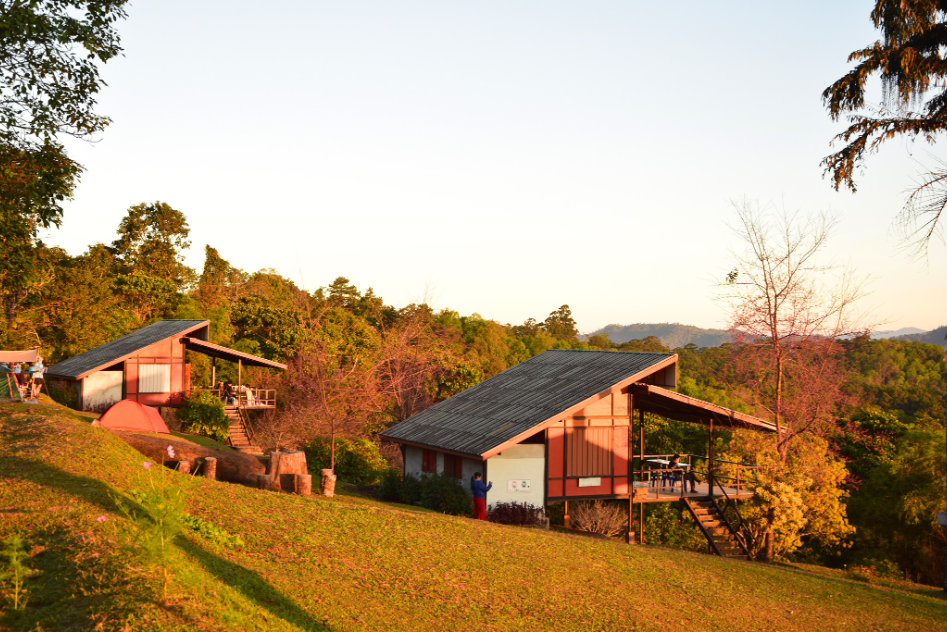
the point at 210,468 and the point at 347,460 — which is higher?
the point at 210,468

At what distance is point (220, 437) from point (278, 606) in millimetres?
27326

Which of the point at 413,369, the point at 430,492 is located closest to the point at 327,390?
the point at 413,369

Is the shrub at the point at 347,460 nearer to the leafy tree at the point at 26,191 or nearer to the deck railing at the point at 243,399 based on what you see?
the deck railing at the point at 243,399

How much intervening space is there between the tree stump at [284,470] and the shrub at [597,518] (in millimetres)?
10967

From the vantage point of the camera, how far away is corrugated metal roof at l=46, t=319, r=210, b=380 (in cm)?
3256

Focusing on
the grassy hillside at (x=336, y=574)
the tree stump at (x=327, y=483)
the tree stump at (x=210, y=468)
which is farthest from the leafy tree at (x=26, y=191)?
the tree stump at (x=327, y=483)

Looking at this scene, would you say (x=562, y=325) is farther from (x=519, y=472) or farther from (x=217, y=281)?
(x=519, y=472)

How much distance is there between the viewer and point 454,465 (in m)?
24.2

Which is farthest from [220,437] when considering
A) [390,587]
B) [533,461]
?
[390,587]

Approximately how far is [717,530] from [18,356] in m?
27.5

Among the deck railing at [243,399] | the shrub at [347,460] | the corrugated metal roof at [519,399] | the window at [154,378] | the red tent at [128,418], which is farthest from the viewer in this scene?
the deck railing at [243,399]

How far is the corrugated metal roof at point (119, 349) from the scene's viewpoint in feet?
107

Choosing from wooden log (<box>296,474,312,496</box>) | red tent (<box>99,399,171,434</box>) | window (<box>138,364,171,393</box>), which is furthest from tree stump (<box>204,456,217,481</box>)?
window (<box>138,364,171,393</box>)

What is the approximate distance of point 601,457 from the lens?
24.2 m
